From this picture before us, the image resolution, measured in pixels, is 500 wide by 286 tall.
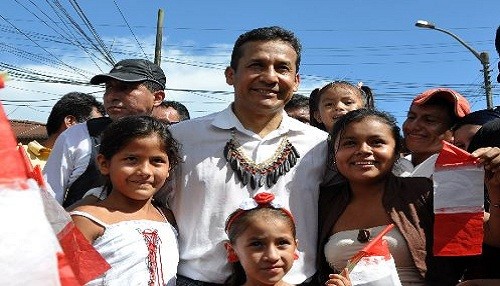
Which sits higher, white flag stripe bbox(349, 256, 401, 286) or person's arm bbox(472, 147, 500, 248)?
person's arm bbox(472, 147, 500, 248)

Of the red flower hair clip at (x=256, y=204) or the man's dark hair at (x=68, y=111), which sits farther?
the man's dark hair at (x=68, y=111)

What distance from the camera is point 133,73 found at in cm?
366

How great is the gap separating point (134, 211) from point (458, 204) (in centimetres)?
141

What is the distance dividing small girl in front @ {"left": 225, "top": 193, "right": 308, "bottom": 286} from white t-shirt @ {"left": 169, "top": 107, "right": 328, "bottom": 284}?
6 centimetres

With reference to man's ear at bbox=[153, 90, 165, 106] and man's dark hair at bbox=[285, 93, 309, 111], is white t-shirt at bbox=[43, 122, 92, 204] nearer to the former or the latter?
man's ear at bbox=[153, 90, 165, 106]

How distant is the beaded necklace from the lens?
2719 millimetres

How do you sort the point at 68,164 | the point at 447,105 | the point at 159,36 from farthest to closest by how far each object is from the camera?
1. the point at 159,36
2. the point at 447,105
3. the point at 68,164

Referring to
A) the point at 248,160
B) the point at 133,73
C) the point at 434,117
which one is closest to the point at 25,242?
the point at 248,160

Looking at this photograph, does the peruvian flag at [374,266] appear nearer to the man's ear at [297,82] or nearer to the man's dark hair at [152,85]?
the man's ear at [297,82]

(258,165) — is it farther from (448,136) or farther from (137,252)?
(448,136)

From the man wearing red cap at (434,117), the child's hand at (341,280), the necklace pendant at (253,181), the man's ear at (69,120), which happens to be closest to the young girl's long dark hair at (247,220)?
the necklace pendant at (253,181)

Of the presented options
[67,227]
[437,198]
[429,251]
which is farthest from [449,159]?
[67,227]

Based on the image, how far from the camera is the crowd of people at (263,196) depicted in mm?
2555

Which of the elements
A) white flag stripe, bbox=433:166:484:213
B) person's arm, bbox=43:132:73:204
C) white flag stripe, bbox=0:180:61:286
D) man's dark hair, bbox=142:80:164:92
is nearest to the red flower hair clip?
white flag stripe, bbox=433:166:484:213
